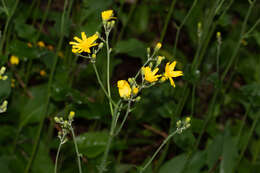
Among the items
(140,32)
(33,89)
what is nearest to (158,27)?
(140,32)

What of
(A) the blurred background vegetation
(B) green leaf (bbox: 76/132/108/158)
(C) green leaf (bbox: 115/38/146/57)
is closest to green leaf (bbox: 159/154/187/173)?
(A) the blurred background vegetation

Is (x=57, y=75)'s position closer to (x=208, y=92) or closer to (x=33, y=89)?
(x=33, y=89)

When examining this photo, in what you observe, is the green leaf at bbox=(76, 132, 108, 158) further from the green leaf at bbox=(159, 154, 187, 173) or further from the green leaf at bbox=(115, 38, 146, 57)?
the green leaf at bbox=(115, 38, 146, 57)

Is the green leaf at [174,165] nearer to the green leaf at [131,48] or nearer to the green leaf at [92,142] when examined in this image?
the green leaf at [92,142]

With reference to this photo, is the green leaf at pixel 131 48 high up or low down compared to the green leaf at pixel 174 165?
up

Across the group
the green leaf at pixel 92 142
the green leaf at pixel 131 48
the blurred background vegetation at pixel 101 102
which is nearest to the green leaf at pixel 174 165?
the blurred background vegetation at pixel 101 102

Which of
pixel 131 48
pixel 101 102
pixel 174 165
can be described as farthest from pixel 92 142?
pixel 131 48
